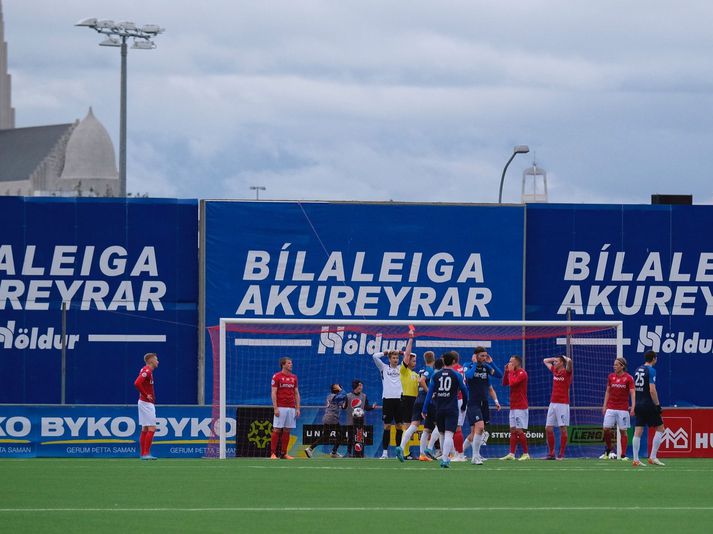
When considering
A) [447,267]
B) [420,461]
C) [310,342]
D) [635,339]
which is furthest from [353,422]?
[635,339]

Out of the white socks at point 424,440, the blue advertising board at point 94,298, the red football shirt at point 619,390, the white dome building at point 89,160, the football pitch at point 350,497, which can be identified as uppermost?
the white dome building at point 89,160

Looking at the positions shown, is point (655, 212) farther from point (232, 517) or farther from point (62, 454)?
point (232, 517)

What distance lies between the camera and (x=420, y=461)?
24844mm

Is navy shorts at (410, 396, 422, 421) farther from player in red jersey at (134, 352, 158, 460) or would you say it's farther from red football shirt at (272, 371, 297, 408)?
player in red jersey at (134, 352, 158, 460)

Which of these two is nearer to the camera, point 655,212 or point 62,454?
point 62,454

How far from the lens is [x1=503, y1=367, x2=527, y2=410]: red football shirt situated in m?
25.7

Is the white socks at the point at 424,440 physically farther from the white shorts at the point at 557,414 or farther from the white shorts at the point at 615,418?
the white shorts at the point at 615,418

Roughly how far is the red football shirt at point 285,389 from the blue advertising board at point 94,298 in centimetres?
772

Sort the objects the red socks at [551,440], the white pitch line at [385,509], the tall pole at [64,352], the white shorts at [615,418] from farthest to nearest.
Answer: the tall pole at [64,352], the red socks at [551,440], the white shorts at [615,418], the white pitch line at [385,509]

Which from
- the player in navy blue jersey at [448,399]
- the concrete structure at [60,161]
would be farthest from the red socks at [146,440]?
the concrete structure at [60,161]

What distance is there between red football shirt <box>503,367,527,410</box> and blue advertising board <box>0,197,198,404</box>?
9329 mm

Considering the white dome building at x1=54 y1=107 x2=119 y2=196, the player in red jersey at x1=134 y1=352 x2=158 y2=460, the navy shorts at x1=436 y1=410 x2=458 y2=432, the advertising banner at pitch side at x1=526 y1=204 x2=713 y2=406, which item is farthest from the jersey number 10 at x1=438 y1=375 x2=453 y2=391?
the white dome building at x1=54 y1=107 x2=119 y2=196

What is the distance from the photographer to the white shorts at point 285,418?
24.9m

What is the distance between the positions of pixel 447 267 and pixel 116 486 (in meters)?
16.3
